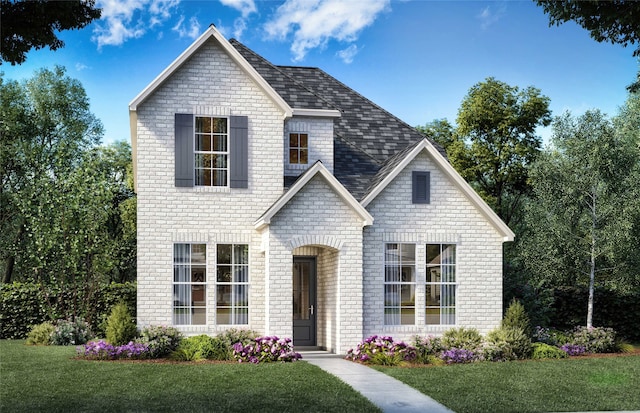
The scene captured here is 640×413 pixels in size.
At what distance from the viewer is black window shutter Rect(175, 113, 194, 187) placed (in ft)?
63.0

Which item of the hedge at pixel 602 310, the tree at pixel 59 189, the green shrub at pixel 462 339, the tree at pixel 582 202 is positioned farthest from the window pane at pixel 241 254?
the hedge at pixel 602 310

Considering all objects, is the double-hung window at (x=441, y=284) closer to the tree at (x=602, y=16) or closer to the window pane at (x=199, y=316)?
the window pane at (x=199, y=316)

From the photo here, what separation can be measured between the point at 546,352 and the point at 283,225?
24.1 ft

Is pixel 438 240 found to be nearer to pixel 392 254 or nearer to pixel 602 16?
pixel 392 254

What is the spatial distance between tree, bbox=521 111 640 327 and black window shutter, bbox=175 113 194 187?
10.3m

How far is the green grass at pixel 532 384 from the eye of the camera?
39.8ft

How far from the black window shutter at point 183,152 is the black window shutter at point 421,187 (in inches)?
231

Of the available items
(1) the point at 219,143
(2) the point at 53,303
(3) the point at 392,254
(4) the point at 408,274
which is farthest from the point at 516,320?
(2) the point at 53,303

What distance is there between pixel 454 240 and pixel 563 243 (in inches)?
161

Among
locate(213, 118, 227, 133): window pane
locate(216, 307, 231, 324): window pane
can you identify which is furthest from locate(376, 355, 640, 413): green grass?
locate(213, 118, 227, 133): window pane

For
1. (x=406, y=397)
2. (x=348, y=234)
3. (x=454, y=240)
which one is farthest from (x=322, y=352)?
(x=406, y=397)

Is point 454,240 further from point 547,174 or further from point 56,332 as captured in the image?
point 56,332

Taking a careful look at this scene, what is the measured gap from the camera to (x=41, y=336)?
22.4m

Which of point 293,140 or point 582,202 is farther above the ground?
point 293,140
